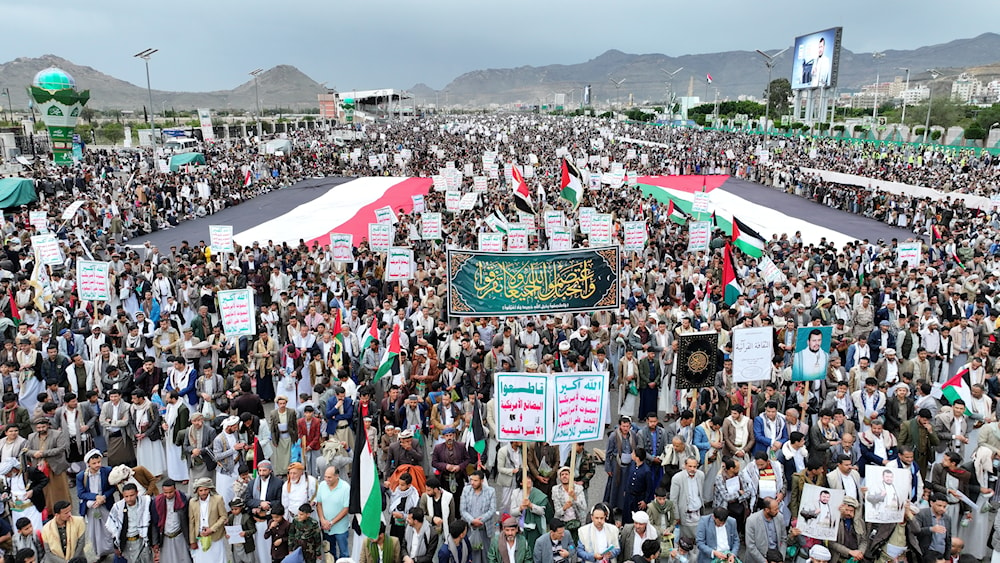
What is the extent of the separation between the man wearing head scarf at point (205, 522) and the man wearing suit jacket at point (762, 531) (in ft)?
14.8

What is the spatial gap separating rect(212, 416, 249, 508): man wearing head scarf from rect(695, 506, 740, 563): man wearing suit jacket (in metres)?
4.34

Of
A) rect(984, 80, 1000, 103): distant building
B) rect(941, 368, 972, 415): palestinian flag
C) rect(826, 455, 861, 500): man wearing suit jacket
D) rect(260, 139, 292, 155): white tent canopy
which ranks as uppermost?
rect(984, 80, 1000, 103): distant building

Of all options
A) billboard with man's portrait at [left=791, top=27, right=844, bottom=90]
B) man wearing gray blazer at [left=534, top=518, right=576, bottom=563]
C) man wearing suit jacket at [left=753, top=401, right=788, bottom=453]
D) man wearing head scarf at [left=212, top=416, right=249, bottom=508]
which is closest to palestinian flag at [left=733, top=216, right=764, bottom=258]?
man wearing suit jacket at [left=753, top=401, right=788, bottom=453]

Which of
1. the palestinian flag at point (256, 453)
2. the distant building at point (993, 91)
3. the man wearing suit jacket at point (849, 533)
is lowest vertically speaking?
the man wearing suit jacket at point (849, 533)

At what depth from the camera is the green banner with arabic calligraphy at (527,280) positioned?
26.2 ft

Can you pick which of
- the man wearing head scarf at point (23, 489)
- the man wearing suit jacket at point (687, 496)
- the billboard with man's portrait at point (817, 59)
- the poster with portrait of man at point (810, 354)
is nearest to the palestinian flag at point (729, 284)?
the poster with portrait of man at point (810, 354)

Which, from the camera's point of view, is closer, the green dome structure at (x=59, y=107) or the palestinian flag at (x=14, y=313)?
the palestinian flag at (x=14, y=313)

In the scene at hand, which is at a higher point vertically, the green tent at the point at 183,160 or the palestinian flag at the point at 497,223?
the green tent at the point at 183,160

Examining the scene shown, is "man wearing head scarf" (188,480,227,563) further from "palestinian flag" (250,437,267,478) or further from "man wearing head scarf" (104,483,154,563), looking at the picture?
"palestinian flag" (250,437,267,478)

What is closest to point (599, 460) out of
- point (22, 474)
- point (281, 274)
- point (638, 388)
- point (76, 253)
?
point (638, 388)

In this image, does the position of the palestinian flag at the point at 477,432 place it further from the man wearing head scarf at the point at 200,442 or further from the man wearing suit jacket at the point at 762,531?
the man wearing head scarf at the point at 200,442

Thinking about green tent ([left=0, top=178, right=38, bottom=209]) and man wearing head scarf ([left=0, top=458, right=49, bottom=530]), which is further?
green tent ([left=0, top=178, right=38, bottom=209])

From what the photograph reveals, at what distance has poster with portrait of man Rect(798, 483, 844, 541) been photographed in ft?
19.4

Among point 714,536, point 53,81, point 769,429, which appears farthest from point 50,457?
point 53,81
